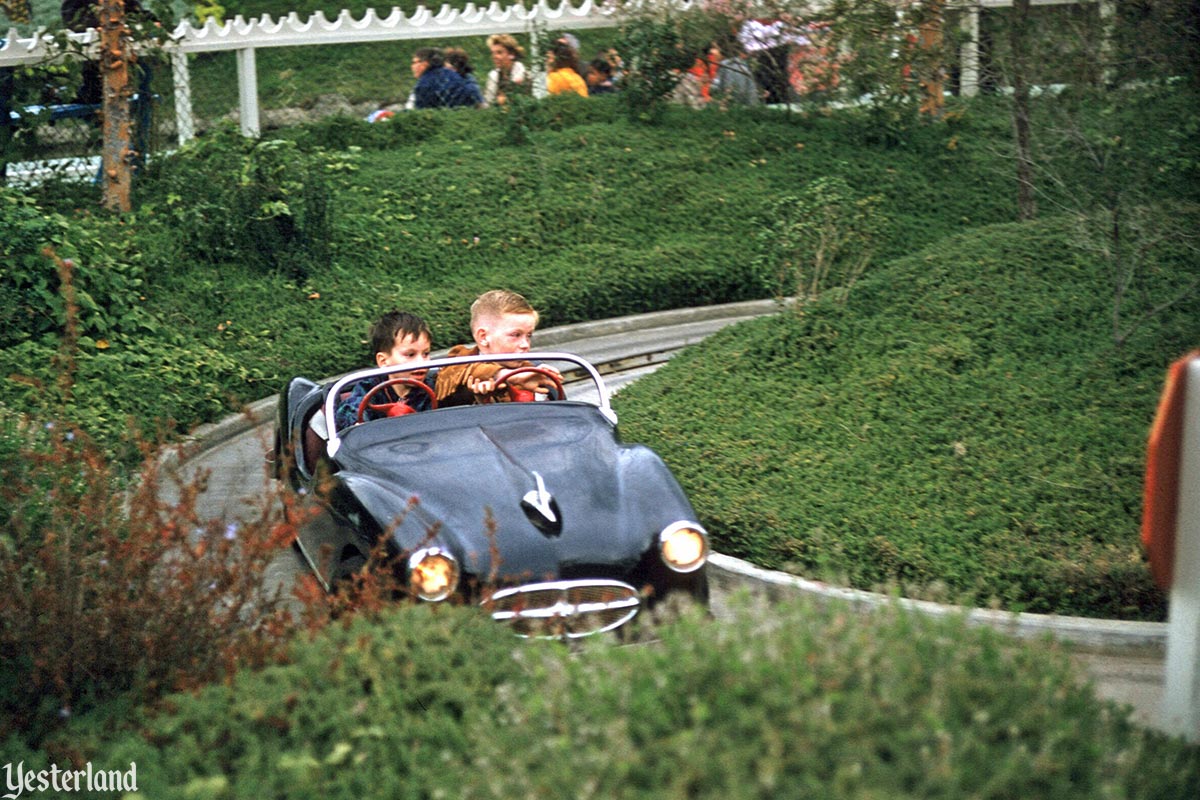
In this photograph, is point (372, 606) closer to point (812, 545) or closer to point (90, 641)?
point (90, 641)

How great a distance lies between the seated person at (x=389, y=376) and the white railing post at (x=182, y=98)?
22.7 feet

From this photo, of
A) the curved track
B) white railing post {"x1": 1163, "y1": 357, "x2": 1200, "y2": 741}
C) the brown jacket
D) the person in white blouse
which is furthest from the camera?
the person in white blouse

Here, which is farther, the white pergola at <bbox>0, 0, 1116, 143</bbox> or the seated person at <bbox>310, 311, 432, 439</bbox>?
the white pergola at <bbox>0, 0, 1116, 143</bbox>

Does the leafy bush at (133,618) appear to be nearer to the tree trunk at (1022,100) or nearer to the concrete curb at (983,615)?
the concrete curb at (983,615)

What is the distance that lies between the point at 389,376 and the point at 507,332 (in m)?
0.63

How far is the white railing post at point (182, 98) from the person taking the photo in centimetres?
1366

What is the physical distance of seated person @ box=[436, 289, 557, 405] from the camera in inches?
272

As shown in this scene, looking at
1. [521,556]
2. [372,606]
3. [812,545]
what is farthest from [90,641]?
[812,545]

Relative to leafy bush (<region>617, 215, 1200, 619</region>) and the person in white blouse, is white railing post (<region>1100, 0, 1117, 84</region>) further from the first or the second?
the person in white blouse

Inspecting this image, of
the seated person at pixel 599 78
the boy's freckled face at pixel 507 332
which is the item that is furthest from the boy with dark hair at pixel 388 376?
the seated person at pixel 599 78

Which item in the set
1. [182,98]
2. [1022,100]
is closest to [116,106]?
[182,98]

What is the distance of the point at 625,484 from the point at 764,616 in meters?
1.86

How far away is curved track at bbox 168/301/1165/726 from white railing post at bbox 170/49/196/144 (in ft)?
15.5

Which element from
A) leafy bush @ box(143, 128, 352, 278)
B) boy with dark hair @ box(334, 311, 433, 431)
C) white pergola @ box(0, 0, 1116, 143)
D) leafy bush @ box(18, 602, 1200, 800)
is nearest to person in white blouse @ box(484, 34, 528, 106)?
white pergola @ box(0, 0, 1116, 143)
